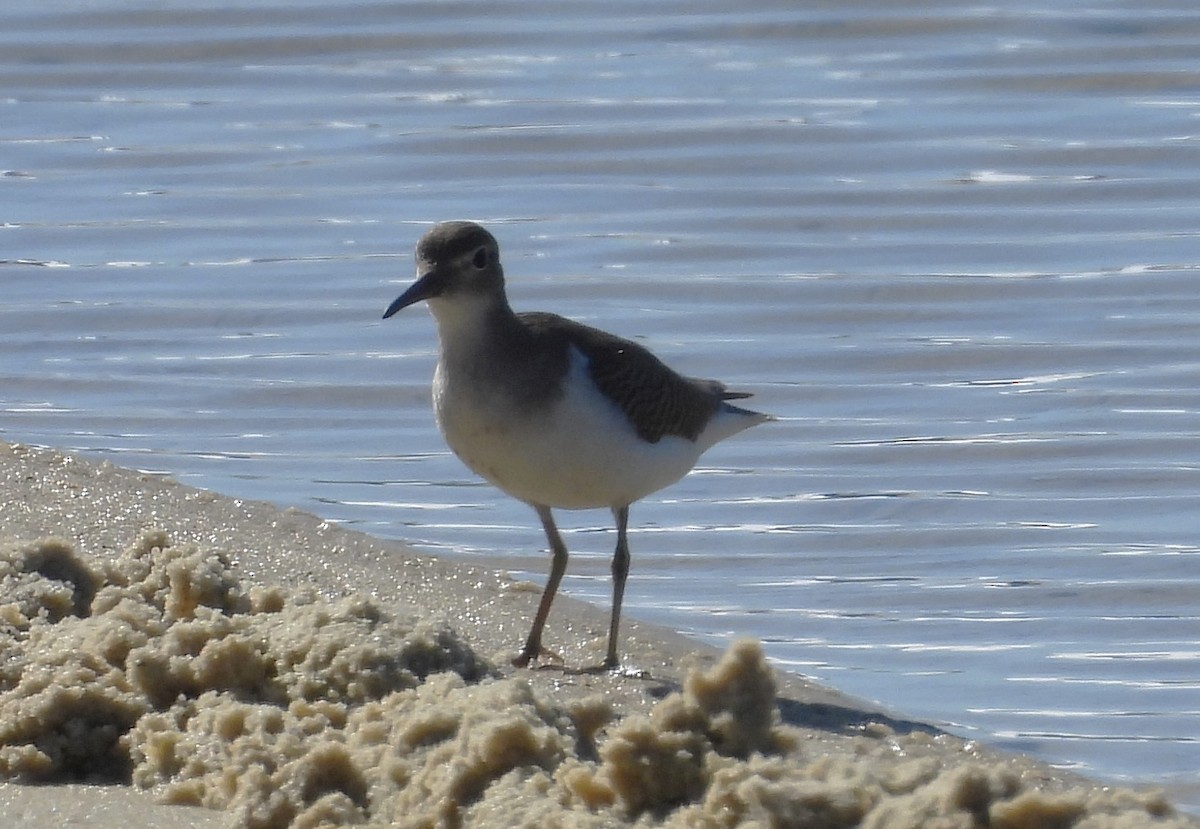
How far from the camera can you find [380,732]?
4.15 meters

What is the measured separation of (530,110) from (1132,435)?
5.59 metres

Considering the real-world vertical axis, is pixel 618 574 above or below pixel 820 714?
above

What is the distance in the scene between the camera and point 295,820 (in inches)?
154

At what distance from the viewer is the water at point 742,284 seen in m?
6.91

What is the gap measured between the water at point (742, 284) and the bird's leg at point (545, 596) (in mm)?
662

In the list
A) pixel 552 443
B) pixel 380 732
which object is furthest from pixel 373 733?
pixel 552 443

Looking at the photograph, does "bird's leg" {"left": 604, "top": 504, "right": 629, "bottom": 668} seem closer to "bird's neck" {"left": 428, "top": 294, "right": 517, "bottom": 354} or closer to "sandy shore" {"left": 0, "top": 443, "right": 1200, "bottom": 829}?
"sandy shore" {"left": 0, "top": 443, "right": 1200, "bottom": 829}

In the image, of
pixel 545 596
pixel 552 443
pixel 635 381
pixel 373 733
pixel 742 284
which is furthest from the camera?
pixel 742 284

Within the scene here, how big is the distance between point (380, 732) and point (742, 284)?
6226 millimetres

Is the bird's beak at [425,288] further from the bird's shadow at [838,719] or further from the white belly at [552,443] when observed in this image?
the bird's shadow at [838,719]

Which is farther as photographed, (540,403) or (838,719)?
(540,403)

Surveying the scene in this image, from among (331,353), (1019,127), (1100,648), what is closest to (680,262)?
(331,353)

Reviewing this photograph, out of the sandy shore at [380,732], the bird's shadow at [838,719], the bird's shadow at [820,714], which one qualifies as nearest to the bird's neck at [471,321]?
the sandy shore at [380,732]

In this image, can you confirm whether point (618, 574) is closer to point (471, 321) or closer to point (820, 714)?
point (471, 321)
